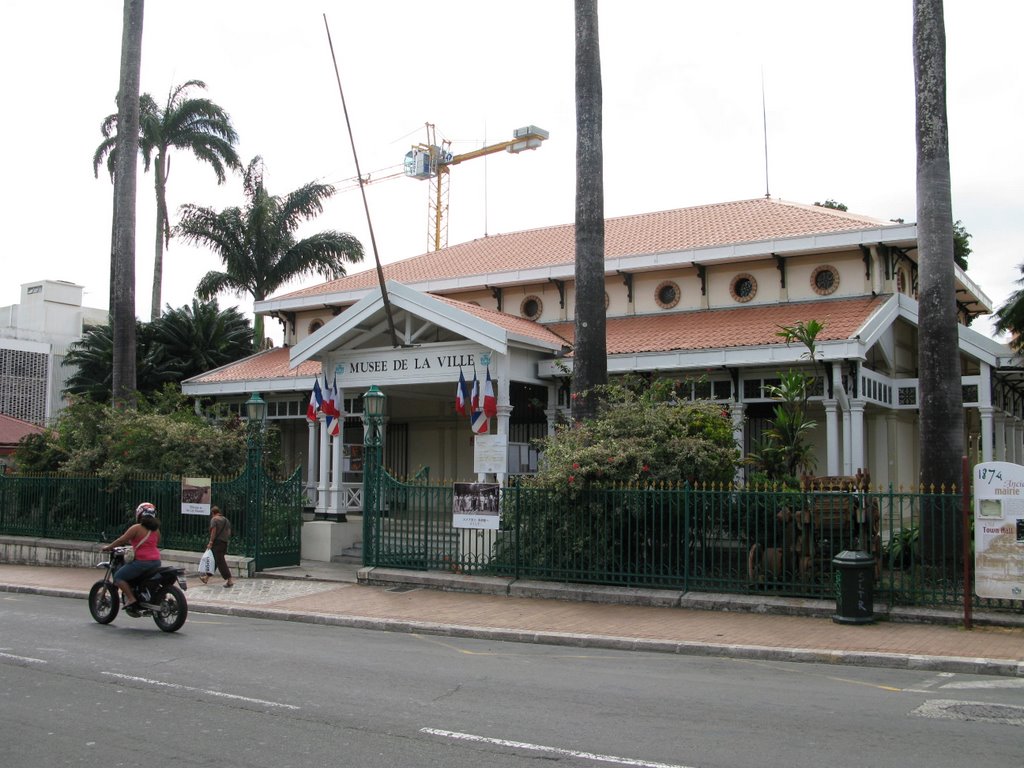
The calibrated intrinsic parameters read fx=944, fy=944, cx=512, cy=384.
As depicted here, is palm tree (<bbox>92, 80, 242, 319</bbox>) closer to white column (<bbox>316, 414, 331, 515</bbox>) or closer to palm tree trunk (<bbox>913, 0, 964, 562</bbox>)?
white column (<bbox>316, 414, 331, 515</bbox>)

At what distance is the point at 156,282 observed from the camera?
35.7 meters

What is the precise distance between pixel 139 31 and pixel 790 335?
17566mm

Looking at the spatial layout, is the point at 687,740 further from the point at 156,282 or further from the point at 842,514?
the point at 156,282

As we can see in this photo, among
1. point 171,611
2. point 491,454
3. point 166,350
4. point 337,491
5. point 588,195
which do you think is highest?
point 588,195

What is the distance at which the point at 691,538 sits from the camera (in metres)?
13.9

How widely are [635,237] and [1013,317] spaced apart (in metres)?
9.01

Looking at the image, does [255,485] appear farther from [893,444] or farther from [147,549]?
[893,444]

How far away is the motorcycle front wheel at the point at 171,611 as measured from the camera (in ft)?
38.6

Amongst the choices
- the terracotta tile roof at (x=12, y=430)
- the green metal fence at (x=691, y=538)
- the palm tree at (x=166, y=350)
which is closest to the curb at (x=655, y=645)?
the green metal fence at (x=691, y=538)

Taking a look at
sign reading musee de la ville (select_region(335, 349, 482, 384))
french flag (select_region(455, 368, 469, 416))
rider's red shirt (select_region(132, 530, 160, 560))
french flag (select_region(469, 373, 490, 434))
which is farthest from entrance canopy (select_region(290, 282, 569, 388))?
rider's red shirt (select_region(132, 530, 160, 560))

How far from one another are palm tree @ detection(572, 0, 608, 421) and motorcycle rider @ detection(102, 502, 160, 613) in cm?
713

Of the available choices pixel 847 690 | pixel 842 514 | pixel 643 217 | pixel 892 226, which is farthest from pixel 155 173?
pixel 847 690

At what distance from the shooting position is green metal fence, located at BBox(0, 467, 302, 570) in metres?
18.0

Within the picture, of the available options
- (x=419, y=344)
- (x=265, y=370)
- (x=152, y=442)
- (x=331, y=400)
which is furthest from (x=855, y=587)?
(x=265, y=370)
